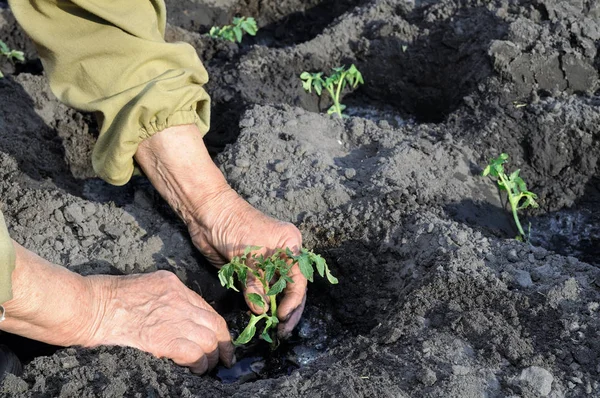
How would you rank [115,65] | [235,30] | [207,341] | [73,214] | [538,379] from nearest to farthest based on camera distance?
[538,379] < [207,341] < [115,65] < [73,214] < [235,30]

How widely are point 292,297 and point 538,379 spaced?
1017mm

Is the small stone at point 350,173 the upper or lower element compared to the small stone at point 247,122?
lower

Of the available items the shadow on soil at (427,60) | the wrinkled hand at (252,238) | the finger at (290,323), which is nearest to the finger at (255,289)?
the wrinkled hand at (252,238)

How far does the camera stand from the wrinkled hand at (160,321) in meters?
2.79

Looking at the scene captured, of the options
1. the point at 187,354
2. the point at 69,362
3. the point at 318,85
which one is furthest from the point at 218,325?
the point at 318,85

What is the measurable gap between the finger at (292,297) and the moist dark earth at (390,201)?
0.56 ft

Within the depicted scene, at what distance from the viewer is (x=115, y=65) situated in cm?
305

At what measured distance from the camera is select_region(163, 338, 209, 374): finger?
A: 2.81m

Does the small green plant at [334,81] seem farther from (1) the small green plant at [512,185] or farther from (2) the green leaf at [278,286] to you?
(2) the green leaf at [278,286]

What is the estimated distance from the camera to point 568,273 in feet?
9.75

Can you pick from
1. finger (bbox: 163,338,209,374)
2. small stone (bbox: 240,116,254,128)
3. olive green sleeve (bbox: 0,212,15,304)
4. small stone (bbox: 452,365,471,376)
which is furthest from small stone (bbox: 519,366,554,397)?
small stone (bbox: 240,116,254,128)

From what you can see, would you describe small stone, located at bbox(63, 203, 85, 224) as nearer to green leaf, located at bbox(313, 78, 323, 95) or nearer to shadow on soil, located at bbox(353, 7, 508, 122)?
green leaf, located at bbox(313, 78, 323, 95)

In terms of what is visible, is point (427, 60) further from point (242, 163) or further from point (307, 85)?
point (242, 163)

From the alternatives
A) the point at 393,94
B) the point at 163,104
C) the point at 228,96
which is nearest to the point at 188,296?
the point at 163,104
